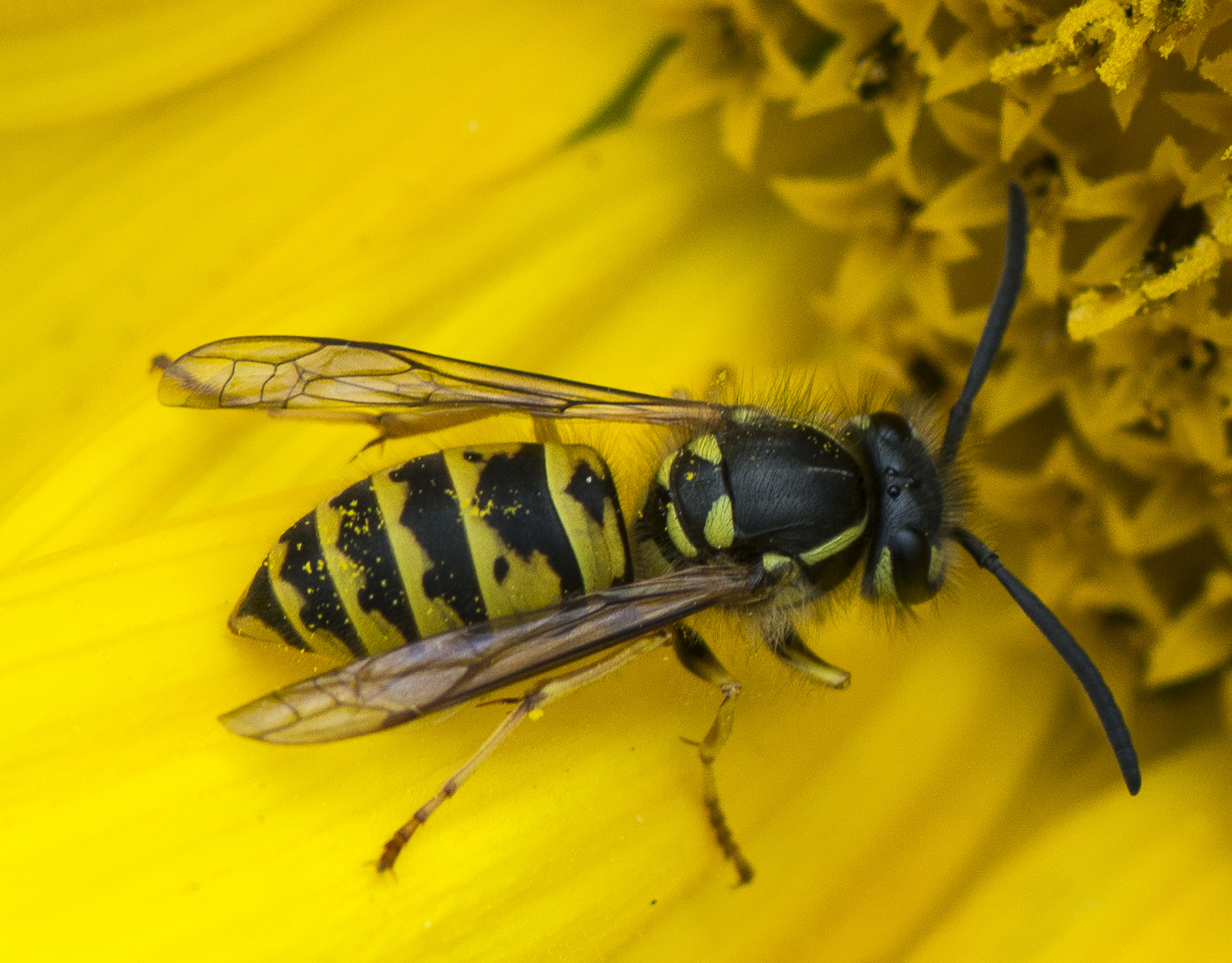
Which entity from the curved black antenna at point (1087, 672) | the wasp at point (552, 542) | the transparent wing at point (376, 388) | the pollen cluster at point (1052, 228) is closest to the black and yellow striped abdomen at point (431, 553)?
the wasp at point (552, 542)

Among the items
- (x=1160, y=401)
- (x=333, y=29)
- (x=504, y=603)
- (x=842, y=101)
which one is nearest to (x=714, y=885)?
(x=504, y=603)

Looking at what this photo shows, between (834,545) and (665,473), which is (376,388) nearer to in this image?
(665,473)

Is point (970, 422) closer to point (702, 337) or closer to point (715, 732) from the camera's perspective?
point (702, 337)

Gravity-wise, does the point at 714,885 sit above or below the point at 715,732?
below

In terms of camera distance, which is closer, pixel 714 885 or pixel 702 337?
pixel 714 885

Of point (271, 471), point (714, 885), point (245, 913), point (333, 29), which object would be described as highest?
point (333, 29)

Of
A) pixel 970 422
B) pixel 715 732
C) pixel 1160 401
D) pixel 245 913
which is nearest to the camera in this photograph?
pixel 245 913

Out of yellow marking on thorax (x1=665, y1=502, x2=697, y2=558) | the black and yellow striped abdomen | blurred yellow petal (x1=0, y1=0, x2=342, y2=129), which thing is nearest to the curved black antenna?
yellow marking on thorax (x1=665, y1=502, x2=697, y2=558)
